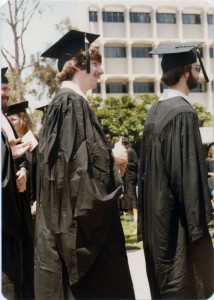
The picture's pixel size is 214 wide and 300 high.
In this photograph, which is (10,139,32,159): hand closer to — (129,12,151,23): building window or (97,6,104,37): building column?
(97,6,104,37): building column

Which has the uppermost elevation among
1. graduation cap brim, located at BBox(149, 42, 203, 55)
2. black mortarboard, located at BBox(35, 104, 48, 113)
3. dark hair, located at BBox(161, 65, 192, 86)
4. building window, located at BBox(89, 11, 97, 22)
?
building window, located at BBox(89, 11, 97, 22)

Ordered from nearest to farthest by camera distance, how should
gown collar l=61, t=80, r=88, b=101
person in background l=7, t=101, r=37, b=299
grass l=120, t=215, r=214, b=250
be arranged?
gown collar l=61, t=80, r=88, b=101 < person in background l=7, t=101, r=37, b=299 < grass l=120, t=215, r=214, b=250

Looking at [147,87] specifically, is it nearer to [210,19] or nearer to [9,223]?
[210,19]

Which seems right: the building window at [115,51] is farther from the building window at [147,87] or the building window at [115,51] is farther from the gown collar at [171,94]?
the gown collar at [171,94]

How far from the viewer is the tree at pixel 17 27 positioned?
2703 millimetres

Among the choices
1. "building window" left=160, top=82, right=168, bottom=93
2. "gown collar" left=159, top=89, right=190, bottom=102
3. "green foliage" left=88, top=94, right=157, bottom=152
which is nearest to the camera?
"gown collar" left=159, top=89, right=190, bottom=102

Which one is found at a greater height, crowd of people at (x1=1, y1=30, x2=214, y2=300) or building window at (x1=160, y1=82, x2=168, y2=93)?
building window at (x1=160, y1=82, x2=168, y2=93)

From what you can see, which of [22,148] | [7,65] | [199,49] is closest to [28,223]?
[22,148]

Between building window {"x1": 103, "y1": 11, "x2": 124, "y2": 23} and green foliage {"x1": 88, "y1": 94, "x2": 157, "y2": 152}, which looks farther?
green foliage {"x1": 88, "y1": 94, "x2": 157, "y2": 152}

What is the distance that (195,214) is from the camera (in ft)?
7.33

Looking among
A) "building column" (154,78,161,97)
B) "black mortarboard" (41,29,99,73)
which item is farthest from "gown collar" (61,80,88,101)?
"building column" (154,78,161,97)

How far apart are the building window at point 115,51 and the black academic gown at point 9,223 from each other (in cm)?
88

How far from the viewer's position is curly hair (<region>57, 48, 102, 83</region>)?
2318 mm

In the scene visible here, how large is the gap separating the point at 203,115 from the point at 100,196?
0.96m
